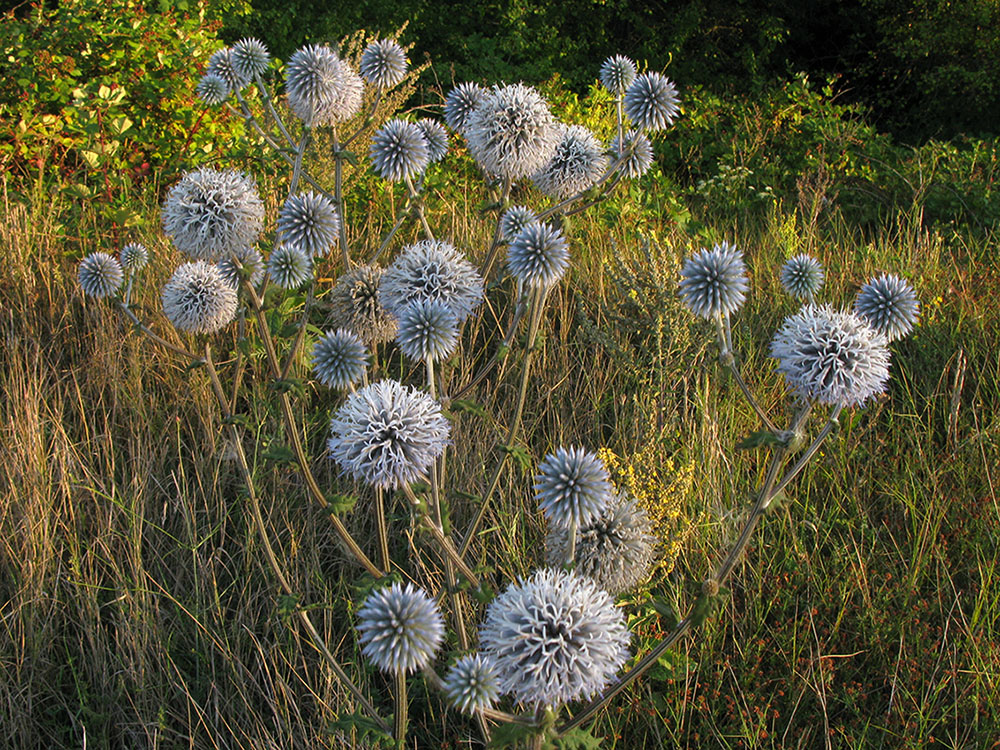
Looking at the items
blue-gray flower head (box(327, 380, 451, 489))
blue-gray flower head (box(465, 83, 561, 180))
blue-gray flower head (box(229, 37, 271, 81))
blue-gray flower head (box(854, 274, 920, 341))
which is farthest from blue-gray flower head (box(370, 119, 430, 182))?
blue-gray flower head (box(854, 274, 920, 341))

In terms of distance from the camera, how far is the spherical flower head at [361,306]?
101 inches

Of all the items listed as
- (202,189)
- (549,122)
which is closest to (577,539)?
(549,122)

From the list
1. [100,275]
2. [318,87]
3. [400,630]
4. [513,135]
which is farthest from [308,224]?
[400,630]

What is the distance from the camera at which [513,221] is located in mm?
2631

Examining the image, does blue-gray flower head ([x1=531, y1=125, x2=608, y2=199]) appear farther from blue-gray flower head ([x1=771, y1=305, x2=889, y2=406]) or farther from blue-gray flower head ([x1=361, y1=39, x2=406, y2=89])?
blue-gray flower head ([x1=771, y1=305, x2=889, y2=406])

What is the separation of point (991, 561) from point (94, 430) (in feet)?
11.5

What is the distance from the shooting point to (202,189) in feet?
7.84

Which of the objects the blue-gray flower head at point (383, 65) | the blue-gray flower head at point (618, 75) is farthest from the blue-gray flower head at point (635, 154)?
the blue-gray flower head at point (383, 65)

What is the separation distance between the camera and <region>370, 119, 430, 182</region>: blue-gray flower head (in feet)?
8.71

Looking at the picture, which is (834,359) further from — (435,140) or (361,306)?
(435,140)

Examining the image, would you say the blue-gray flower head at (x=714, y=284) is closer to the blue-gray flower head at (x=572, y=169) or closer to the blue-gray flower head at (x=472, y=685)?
the blue-gray flower head at (x=572, y=169)

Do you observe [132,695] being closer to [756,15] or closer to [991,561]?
[991,561]

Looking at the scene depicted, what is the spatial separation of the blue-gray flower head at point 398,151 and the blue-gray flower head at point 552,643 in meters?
1.50

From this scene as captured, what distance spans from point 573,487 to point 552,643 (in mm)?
355
